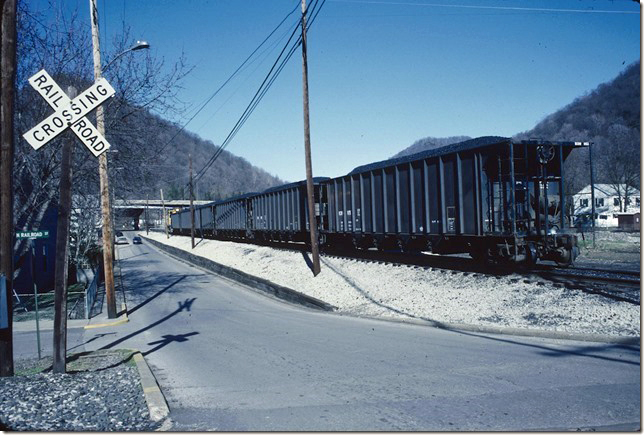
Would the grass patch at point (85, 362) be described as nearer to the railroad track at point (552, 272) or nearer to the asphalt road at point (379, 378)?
the asphalt road at point (379, 378)

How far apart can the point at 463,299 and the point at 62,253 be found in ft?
30.0

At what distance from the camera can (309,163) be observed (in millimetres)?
20516

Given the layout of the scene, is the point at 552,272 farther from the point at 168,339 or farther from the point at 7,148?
the point at 7,148

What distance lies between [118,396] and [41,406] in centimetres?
90

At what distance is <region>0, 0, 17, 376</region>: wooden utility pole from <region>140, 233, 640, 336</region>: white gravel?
27.4 feet

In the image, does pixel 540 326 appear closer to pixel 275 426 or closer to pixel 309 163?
pixel 275 426

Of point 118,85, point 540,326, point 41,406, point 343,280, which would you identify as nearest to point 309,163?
point 343,280

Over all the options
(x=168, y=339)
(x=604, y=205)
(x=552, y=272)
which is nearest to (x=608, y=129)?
(x=604, y=205)

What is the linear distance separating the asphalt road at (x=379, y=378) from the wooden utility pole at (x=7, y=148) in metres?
2.49

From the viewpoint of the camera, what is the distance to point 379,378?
7.24 metres

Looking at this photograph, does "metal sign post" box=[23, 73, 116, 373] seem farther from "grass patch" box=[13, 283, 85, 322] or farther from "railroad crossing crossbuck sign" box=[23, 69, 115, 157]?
"grass patch" box=[13, 283, 85, 322]

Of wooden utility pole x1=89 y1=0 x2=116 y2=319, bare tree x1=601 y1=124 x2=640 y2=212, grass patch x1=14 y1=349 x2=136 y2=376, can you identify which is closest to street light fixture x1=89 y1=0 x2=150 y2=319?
wooden utility pole x1=89 y1=0 x2=116 y2=319

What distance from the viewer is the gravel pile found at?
5512 mm

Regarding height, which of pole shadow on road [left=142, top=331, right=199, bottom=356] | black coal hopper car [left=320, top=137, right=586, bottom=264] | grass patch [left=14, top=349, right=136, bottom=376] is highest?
black coal hopper car [left=320, top=137, right=586, bottom=264]
